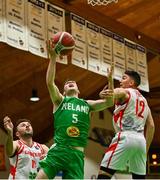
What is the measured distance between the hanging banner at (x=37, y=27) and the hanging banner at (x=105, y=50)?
1.68 m

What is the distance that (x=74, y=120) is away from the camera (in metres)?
5.93

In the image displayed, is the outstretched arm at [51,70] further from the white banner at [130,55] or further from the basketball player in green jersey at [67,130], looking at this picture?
the white banner at [130,55]

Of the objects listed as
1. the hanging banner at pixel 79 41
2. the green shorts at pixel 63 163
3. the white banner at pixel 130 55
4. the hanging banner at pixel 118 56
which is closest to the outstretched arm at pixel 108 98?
the green shorts at pixel 63 163

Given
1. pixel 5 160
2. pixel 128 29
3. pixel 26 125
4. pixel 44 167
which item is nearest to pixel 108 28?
pixel 128 29

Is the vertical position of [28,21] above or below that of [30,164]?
above

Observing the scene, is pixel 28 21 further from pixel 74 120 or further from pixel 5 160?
pixel 5 160

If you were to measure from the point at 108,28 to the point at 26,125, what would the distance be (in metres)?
4.15

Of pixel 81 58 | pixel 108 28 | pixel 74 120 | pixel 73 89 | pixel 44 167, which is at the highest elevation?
pixel 108 28

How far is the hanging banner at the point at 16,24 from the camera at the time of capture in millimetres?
8812

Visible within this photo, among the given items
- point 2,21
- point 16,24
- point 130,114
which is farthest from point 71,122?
point 16,24

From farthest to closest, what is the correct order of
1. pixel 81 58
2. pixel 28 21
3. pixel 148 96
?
pixel 148 96, pixel 81 58, pixel 28 21

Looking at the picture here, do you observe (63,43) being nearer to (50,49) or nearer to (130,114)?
(50,49)

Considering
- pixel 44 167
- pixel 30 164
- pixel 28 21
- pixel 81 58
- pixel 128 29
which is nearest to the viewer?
pixel 44 167

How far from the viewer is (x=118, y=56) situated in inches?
444
